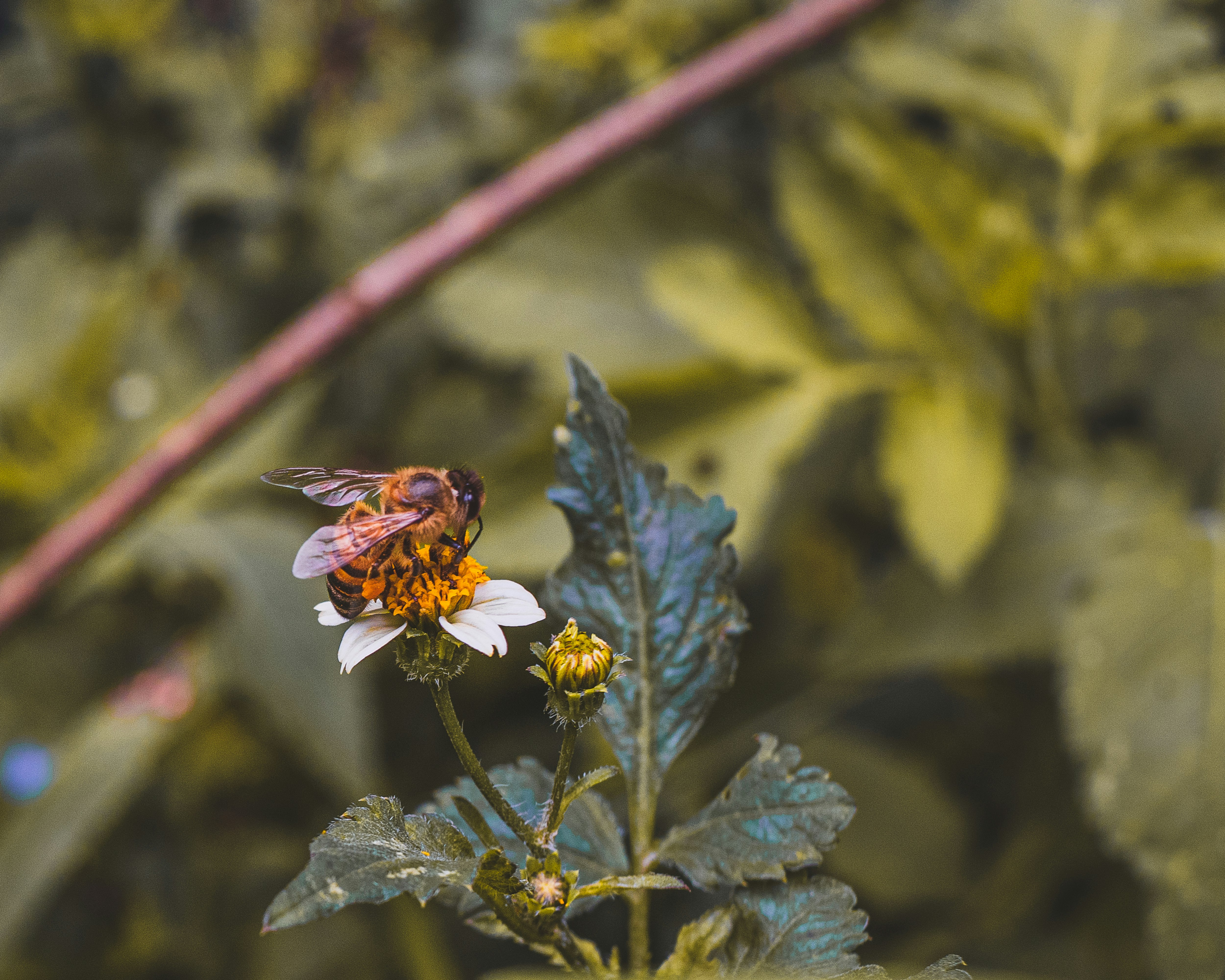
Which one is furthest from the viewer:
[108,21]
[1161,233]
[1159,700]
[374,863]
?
[108,21]

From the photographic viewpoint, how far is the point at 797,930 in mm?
226

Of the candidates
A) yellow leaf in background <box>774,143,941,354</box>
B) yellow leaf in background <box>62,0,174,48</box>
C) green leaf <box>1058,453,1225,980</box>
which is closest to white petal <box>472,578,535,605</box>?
green leaf <box>1058,453,1225,980</box>

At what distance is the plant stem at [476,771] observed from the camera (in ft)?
0.63

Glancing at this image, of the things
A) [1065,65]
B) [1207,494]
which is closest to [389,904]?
[1207,494]

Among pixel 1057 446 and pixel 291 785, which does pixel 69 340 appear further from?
pixel 1057 446

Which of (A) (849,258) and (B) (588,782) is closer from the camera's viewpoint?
(B) (588,782)

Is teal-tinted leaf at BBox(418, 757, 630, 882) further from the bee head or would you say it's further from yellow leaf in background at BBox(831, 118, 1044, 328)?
yellow leaf in background at BBox(831, 118, 1044, 328)

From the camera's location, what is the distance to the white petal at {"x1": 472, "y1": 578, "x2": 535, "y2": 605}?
21 centimetres

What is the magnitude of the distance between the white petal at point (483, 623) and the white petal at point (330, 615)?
23 mm

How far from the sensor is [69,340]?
34.7 inches

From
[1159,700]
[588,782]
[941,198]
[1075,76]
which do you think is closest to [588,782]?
[588,782]

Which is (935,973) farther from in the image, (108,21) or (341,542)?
(108,21)

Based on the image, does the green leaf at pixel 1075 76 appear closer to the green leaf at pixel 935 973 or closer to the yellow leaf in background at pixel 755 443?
the yellow leaf in background at pixel 755 443

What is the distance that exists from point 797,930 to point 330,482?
0.17m
